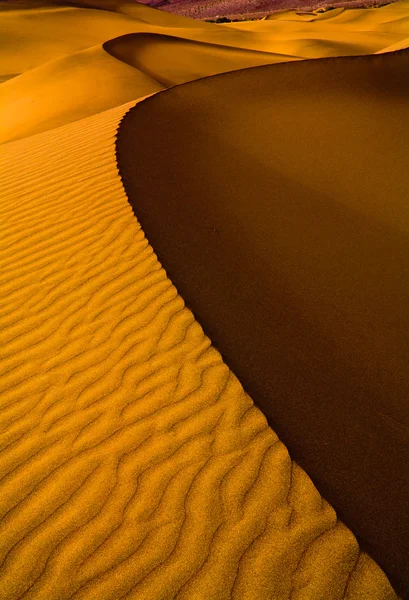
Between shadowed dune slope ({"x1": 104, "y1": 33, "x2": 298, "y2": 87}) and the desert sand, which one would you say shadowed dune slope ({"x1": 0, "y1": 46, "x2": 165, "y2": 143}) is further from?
the desert sand

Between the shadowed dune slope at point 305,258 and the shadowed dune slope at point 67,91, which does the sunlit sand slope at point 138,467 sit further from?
the shadowed dune slope at point 67,91

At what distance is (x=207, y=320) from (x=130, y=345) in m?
0.53

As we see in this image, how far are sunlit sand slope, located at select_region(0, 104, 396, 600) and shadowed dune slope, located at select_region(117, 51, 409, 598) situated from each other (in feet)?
0.61

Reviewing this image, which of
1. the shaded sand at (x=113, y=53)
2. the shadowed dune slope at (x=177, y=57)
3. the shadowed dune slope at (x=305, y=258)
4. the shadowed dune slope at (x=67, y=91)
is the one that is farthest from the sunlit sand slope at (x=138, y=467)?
the shadowed dune slope at (x=177, y=57)

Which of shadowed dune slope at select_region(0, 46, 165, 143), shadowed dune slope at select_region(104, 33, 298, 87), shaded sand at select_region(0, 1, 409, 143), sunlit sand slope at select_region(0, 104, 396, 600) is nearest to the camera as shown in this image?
sunlit sand slope at select_region(0, 104, 396, 600)

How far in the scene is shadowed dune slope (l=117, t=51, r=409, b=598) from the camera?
2.41 meters

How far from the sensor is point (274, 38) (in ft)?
95.6

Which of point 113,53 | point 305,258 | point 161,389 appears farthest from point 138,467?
point 113,53

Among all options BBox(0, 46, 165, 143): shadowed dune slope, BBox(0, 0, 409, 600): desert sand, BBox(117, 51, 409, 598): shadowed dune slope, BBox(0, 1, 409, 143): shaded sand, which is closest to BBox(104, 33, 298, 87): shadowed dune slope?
BBox(0, 1, 409, 143): shaded sand

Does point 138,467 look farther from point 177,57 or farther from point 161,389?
point 177,57

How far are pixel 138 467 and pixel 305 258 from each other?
2.60 meters

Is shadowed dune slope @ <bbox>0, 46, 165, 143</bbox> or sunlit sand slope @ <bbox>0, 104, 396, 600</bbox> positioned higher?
shadowed dune slope @ <bbox>0, 46, 165, 143</bbox>

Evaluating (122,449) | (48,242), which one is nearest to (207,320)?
(122,449)

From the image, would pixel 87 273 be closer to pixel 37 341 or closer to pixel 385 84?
pixel 37 341
